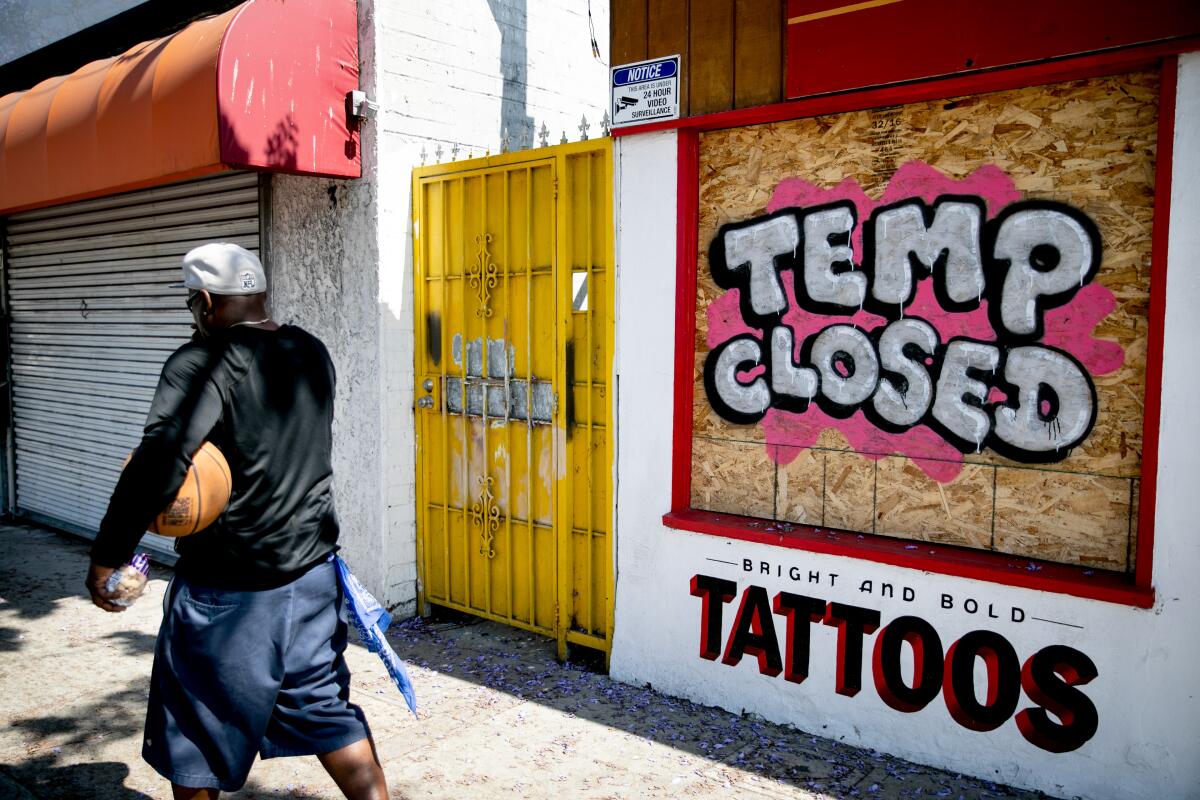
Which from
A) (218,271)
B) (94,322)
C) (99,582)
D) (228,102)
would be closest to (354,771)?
(99,582)

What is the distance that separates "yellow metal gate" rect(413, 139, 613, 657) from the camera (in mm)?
5043

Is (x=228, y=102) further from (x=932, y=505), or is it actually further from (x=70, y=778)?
(x=932, y=505)

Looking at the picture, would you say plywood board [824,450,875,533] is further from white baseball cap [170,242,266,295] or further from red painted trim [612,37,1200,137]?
white baseball cap [170,242,266,295]

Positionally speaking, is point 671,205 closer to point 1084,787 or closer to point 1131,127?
point 1131,127

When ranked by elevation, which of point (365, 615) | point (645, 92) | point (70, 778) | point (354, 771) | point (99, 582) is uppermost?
point (645, 92)

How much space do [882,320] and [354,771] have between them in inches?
110

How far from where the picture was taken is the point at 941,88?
3783 mm

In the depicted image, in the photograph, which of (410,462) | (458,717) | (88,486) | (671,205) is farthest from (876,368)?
(88,486)

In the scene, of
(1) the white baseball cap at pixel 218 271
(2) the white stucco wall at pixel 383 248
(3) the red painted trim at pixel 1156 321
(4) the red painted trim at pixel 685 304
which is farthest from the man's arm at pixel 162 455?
(3) the red painted trim at pixel 1156 321

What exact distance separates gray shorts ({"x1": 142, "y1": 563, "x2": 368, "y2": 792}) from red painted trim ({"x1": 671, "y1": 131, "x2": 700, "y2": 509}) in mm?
2149

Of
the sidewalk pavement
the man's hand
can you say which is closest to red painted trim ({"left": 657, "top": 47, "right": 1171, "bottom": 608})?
the sidewalk pavement

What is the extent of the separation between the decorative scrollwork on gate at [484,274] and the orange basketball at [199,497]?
9.04 feet

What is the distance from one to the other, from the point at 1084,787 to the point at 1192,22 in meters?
2.81

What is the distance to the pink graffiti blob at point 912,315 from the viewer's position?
3617mm
